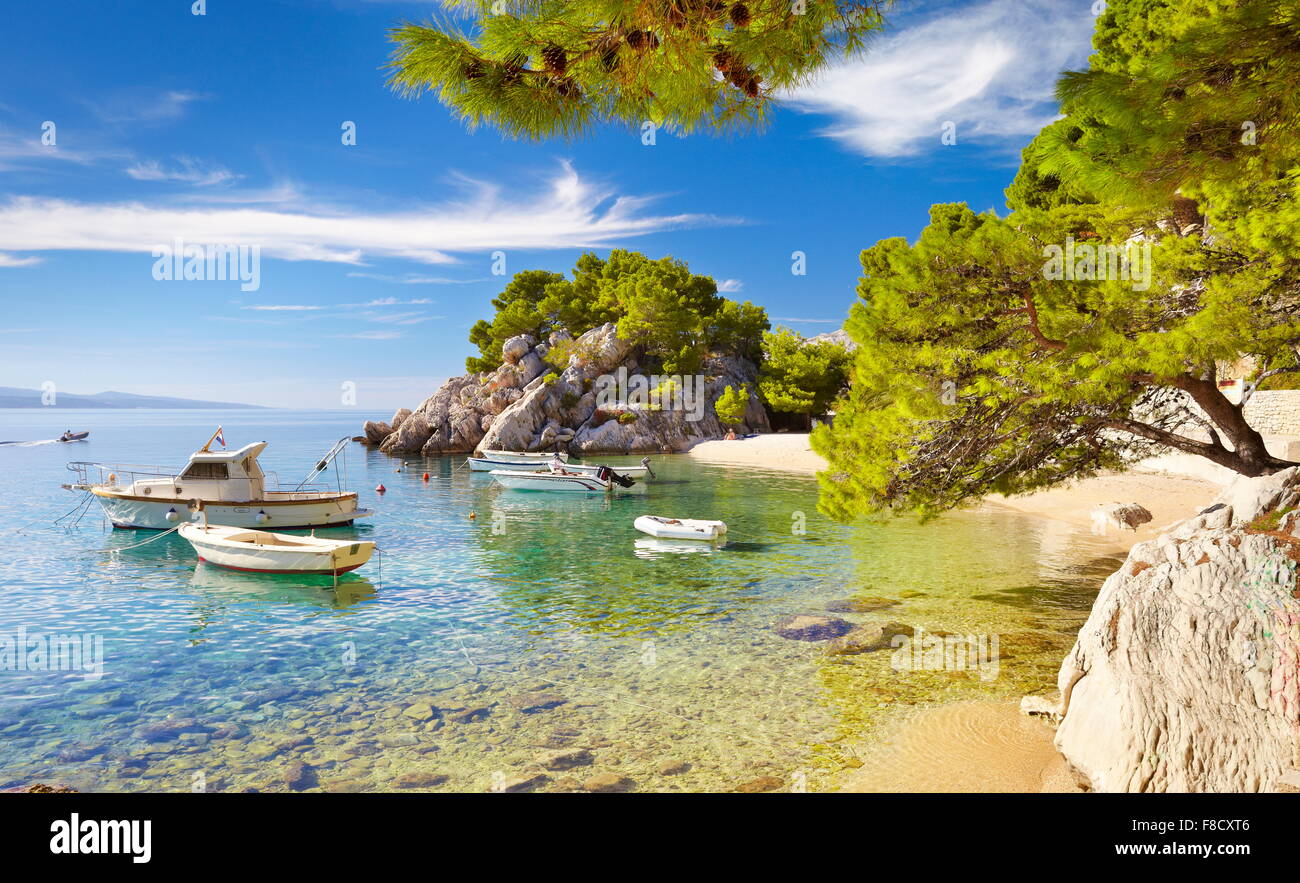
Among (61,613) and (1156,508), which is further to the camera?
(1156,508)

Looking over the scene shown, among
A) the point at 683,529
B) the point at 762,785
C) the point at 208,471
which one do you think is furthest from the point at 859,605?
the point at 208,471

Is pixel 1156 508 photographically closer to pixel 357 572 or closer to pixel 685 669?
pixel 685 669

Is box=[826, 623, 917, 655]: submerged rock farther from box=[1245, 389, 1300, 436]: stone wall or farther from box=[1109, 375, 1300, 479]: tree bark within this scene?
box=[1245, 389, 1300, 436]: stone wall

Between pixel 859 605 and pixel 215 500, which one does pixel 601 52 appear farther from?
pixel 215 500

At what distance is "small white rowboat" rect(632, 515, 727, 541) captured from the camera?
1025 inches

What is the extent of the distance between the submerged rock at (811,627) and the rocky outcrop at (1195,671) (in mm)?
6433

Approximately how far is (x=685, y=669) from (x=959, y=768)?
5408 millimetres

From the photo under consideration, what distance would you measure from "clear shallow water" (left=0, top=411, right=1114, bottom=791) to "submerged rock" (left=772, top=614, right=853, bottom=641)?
413 mm

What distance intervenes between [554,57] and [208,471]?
2873 cm

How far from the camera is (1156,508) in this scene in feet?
85.7

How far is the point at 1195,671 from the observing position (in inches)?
281

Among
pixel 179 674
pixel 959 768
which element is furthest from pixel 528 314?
pixel 959 768

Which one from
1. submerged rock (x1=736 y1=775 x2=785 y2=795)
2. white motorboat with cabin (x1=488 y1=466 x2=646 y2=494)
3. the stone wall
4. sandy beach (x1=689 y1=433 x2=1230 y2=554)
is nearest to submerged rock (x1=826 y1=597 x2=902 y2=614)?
sandy beach (x1=689 y1=433 x2=1230 y2=554)

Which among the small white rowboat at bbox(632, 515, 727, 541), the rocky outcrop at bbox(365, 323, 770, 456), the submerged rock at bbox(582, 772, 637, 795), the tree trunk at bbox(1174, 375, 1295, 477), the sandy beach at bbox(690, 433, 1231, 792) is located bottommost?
the submerged rock at bbox(582, 772, 637, 795)
